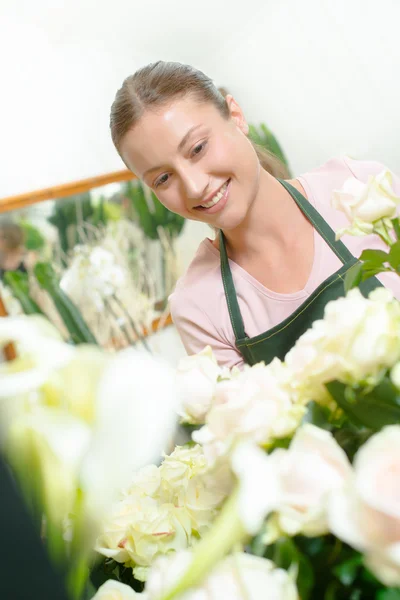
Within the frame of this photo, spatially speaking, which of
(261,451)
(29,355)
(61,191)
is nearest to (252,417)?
(261,451)

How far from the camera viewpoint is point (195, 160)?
0.95 meters

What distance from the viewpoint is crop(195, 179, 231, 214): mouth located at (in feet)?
3.24

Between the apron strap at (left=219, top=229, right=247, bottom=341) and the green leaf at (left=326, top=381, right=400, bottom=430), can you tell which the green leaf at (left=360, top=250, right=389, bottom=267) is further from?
the apron strap at (left=219, top=229, right=247, bottom=341)

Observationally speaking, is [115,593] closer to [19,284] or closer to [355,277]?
[355,277]

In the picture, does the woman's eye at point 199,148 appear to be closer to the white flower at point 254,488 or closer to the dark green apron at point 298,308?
the dark green apron at point 298,308

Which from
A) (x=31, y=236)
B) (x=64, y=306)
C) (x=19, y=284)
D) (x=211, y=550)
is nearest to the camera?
(x=211, y=550)

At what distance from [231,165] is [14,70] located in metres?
1.54

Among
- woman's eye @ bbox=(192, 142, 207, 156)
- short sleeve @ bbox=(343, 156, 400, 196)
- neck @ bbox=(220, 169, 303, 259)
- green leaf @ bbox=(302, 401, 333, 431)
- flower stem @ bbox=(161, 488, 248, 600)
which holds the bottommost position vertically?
short sleeve @ bbox=(343, 156, 400, 196)

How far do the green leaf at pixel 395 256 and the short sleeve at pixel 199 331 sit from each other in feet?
2.36

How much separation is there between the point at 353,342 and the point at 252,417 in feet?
0.24

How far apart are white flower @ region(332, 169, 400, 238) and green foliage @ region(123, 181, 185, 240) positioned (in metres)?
1.96

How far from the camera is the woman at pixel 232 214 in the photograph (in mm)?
952

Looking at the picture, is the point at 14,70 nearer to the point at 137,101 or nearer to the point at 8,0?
the point at 8,0

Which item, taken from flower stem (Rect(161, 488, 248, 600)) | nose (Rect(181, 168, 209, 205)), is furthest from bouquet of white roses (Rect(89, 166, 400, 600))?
nose (Rect(181, 168, 209, 205))
